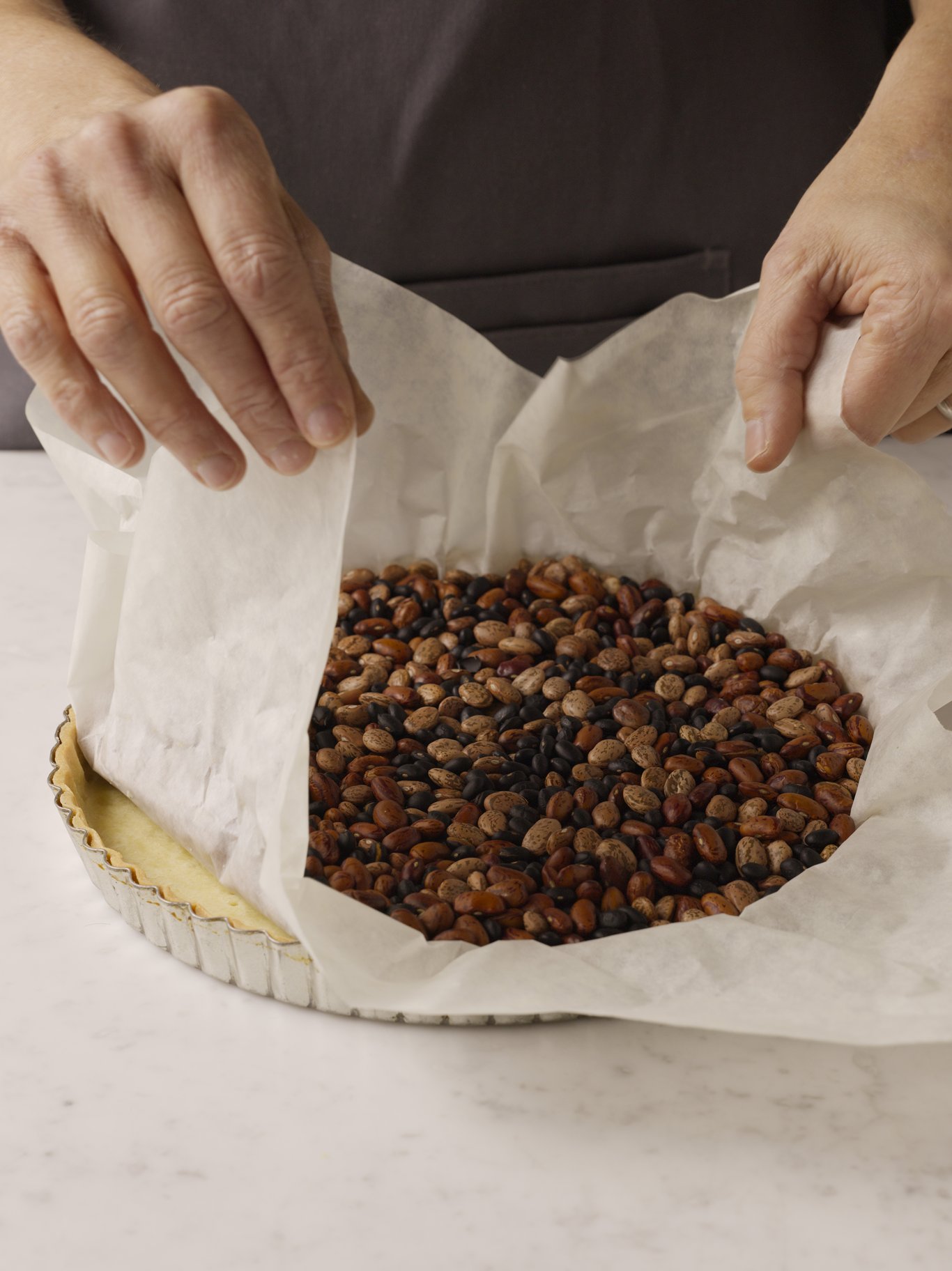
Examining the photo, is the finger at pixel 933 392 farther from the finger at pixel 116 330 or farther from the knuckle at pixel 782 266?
the finger at pixel 116 330

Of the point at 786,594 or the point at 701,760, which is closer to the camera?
the point at 701,760

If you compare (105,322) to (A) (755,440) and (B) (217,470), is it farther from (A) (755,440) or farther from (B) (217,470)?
(A) (755,440)

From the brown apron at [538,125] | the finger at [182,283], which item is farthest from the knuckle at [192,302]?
the brown apron at [538,125]

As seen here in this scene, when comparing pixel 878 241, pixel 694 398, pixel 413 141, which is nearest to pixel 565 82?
pixel 413 141

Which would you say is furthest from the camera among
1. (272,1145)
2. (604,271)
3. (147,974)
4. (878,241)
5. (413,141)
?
(604,271)

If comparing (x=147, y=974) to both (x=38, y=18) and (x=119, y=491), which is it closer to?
(x=119, y=491)
